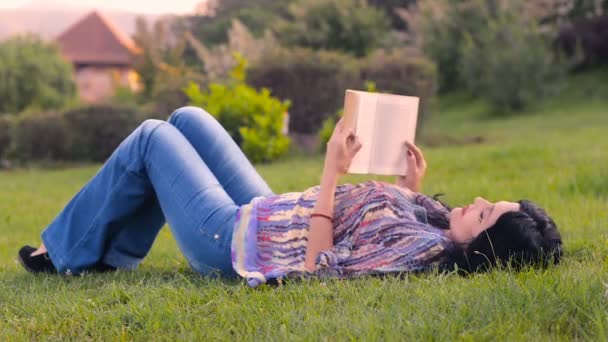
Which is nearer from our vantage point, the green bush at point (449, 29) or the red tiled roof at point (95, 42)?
the green bush at point (449, 29)

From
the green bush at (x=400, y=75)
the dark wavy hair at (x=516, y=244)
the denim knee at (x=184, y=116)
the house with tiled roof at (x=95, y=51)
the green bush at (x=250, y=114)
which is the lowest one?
the house with tiled roof at (x=95, y=51)

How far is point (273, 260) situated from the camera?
3539 mm

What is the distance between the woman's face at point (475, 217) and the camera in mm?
3383

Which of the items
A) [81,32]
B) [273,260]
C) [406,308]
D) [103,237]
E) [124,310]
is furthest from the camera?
[81,32]

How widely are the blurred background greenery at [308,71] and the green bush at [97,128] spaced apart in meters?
0.02

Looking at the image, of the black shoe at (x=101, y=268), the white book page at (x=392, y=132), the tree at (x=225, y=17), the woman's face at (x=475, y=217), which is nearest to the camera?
the woman's face at (x=475, y=217)

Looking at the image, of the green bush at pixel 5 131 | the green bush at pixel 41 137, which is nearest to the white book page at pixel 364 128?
the green bush at pixel 41 137

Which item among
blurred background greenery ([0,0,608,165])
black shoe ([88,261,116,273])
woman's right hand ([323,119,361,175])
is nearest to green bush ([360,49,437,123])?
blurred background greenery ([0,0,608,165])

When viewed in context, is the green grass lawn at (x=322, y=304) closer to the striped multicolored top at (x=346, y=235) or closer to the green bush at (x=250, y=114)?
the striped multicolored top at (x=346, y=235)

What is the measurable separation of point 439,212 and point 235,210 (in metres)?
0.94

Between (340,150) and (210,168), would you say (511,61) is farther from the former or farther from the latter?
(340,150)

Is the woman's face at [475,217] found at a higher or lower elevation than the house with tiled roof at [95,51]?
higher

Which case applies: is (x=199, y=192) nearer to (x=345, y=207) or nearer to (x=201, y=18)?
(x=345, y=207)

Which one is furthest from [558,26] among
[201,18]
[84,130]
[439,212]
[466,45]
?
[201,18]
